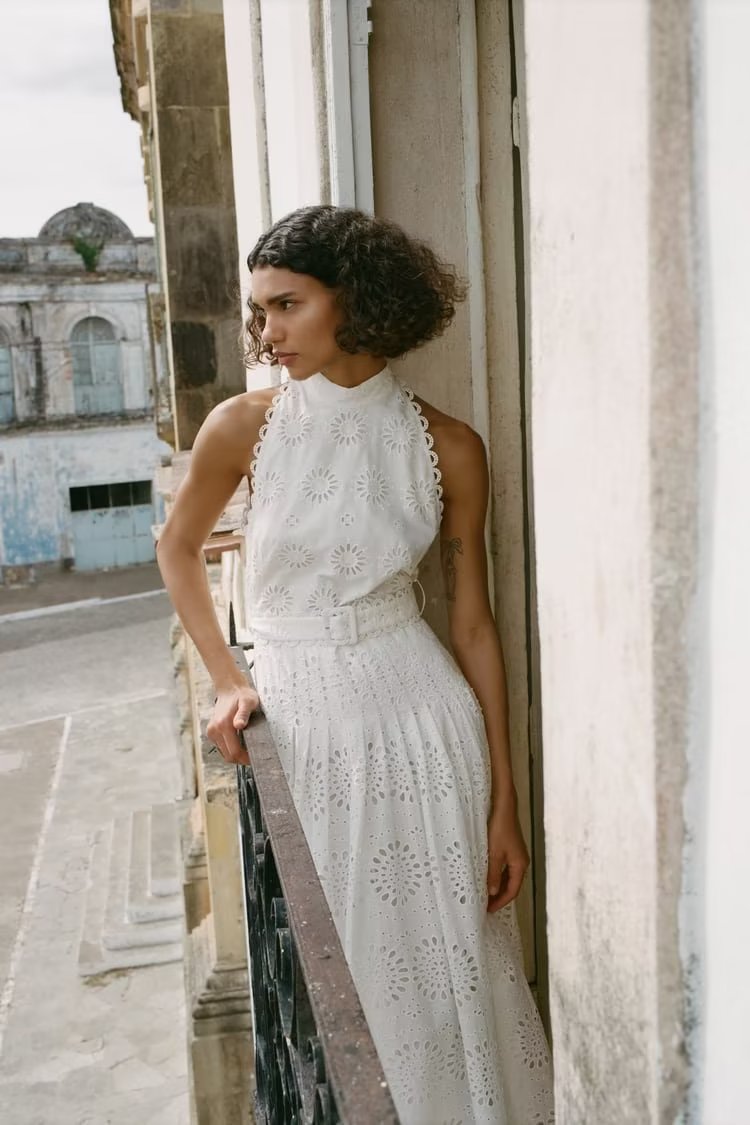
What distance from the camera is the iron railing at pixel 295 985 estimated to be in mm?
1141

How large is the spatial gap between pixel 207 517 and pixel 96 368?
2528 centimetres

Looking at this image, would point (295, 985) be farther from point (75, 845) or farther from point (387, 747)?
point (75, 845)

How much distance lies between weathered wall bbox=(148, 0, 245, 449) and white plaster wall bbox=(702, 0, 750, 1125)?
652 centimetres

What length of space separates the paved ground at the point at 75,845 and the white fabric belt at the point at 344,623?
19.0ft

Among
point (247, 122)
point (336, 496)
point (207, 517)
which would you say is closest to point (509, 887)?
point (336, 496)

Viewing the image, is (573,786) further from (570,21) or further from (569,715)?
(570,21)

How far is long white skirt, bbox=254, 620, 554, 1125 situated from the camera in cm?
215

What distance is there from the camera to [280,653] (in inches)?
90.3

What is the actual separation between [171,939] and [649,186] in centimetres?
921

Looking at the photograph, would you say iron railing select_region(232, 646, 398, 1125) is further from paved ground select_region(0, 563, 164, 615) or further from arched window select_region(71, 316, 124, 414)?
arched window select_region(71, 316, 124, 414)

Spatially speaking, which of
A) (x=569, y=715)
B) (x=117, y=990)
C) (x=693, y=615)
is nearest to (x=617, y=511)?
(x=693, y=615)

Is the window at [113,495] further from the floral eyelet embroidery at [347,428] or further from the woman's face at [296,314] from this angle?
the woman's face at [296,314]

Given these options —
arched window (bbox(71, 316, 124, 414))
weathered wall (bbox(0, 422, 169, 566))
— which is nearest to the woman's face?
weathered wall (bbox(0, 422, 169, 566))

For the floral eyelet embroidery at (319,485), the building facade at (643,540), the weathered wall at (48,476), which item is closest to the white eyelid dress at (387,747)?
the floral eyelet embroidery at (319,485)
